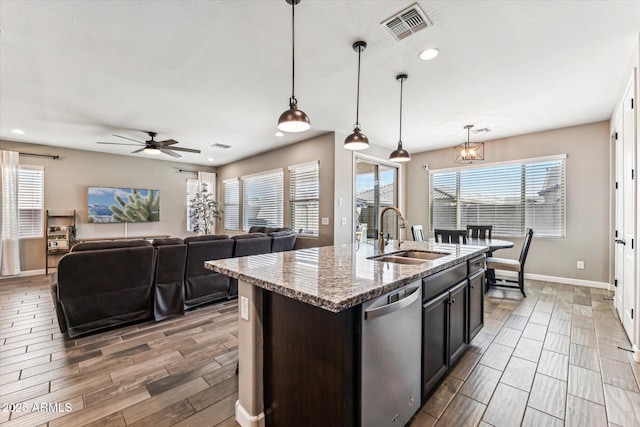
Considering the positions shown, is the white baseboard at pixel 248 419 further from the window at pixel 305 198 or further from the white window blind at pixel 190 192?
the white window blind at pixel 190 192

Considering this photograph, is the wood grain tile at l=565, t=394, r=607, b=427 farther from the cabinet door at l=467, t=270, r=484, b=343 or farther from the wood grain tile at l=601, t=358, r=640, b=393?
the cabinet door at l=467, t=270, r=484, b=343

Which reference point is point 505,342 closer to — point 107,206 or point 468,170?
point 468,170

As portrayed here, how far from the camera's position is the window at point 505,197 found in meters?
4.77

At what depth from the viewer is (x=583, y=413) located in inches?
67.4

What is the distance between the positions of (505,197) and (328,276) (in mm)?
5206

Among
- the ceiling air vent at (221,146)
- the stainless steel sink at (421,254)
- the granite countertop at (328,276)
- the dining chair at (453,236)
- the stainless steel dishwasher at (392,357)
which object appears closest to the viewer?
the granite countertop at (328,276)

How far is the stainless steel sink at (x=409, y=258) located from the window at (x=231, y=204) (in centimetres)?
582

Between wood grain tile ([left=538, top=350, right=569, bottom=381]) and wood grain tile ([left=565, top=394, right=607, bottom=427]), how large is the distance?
0.88 feet

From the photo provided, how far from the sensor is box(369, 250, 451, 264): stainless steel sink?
218 cm

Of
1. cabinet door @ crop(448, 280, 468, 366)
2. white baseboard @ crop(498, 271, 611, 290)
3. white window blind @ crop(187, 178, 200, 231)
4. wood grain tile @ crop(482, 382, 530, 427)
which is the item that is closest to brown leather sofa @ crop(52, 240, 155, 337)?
cabinet door @ crop(448, 280, 468, 366)

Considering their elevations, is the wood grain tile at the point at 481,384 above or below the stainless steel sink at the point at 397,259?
below

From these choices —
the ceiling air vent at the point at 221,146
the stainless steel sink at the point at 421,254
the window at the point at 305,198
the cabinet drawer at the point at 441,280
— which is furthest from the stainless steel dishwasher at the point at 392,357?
the ceiling air vent at the point at 221,146

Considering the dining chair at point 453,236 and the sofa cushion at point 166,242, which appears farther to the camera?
the dining chair at point 453,236

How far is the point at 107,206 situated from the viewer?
21.1ft
